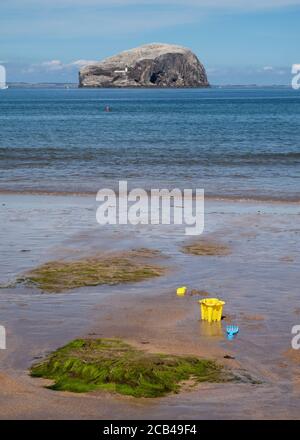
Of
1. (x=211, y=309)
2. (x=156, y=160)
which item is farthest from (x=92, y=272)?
(x=156, y=160)

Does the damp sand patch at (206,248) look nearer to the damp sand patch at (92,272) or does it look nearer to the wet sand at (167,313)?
the wet sand at (167,313)

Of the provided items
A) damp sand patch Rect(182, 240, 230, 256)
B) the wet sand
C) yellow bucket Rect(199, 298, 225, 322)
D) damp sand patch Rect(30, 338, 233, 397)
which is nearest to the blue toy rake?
the wet sand

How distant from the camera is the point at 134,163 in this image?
3738cm

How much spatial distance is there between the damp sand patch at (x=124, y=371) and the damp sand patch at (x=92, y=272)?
359 centimetres

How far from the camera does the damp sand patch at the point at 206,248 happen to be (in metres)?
16.5

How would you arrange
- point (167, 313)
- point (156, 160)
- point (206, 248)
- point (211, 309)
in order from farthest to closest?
point (156, 160), point (206, 248), point (167, 313), point (211, 309)

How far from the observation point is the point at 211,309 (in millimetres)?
11375

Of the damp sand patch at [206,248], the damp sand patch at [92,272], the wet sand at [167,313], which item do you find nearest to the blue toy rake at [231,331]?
the wet sand at [167,313]

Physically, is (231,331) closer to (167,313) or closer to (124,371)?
(167,313)

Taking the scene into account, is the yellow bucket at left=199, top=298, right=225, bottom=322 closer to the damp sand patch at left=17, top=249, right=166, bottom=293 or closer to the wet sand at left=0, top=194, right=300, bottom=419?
the wet sand at left=0, top=194, right=300, bottom=419

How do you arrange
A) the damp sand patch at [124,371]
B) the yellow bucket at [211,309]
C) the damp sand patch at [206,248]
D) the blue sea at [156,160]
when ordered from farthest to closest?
the blue sea at [156,160] → the damp sand patch at [206,248] → the yellow bucket at [211,309] → the damp sand patch at [124,371]

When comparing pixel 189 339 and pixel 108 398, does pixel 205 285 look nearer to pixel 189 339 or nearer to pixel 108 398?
pixel 189 339

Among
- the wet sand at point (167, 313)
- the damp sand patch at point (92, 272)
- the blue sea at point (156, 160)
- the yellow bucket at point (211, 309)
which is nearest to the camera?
the wet sand at point (167, 313)

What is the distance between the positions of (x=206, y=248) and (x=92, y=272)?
3.35 meters
